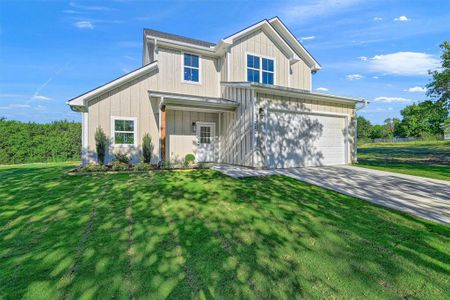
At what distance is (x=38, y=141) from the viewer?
17875 millimetres

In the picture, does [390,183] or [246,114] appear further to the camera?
[246,114]

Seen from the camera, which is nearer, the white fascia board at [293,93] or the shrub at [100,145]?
the white fascia board at [293,93]

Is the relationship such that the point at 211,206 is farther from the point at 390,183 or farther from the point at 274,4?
the point at 274,4

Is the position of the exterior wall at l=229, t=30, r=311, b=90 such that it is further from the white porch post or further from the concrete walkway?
the white porch post

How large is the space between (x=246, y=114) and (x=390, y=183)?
567 cm

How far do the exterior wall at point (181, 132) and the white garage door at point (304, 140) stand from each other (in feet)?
14.2

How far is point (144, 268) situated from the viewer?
8.05 ft

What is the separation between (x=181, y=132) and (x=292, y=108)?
5.69 metres

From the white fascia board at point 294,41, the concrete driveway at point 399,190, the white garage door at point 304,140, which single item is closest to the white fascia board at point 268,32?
the white fascia board at point 294,41

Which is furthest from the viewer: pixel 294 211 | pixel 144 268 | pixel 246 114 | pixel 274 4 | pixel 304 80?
pixel 304 80

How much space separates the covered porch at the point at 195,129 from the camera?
10.7 meters

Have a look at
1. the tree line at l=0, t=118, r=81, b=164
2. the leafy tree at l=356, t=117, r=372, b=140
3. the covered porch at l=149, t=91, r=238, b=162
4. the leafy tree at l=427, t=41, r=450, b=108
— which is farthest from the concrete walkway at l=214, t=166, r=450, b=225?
the leafy tree at l=356, t=117, r=372, b=140

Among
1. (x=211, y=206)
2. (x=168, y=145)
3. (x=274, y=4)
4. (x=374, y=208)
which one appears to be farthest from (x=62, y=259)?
(x=274, y=4)

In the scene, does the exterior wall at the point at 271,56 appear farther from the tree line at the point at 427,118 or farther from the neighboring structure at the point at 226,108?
the tree line at the point at 427,118
